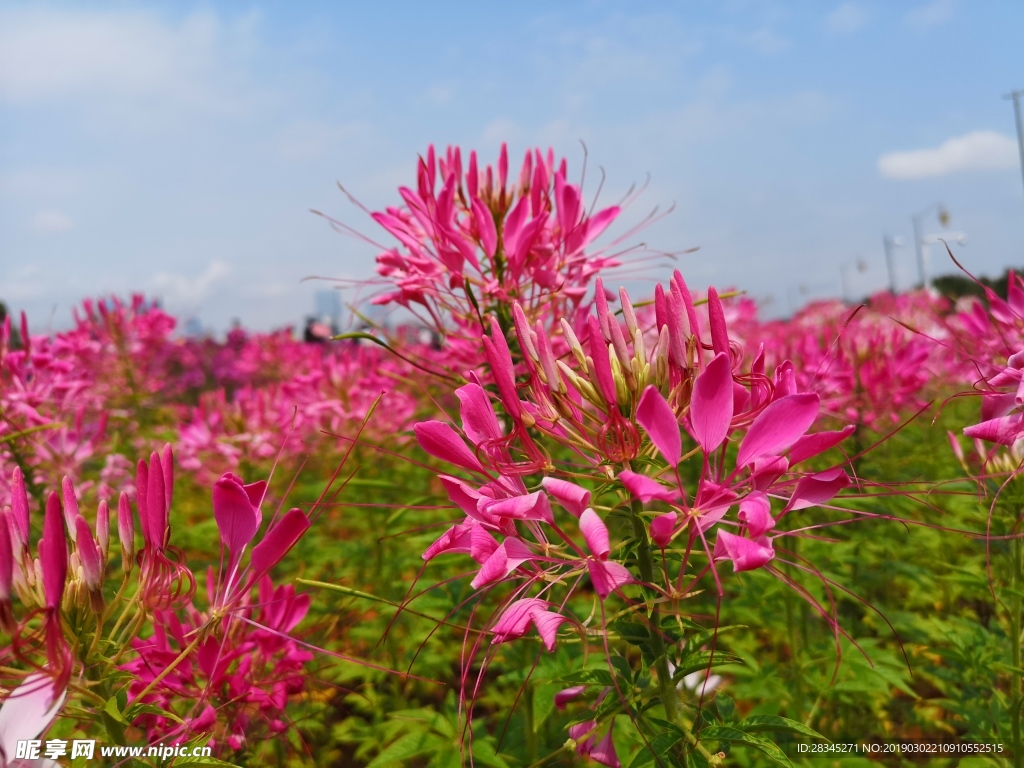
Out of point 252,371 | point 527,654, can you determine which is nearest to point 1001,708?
point 527,654

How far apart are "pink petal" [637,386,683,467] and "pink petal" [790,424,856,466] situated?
197 mm

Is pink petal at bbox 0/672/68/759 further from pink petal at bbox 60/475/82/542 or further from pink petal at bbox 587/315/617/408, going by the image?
pink petal at bbox 587/315/617/408

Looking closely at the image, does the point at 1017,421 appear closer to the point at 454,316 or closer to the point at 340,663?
the point at 454,316

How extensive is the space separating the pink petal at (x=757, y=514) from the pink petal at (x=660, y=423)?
0.36ft

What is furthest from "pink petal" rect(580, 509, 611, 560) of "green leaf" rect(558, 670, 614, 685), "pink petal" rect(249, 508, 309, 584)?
"pink petal" rect(249, 508, 309, 584)

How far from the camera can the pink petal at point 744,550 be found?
0.81 meters

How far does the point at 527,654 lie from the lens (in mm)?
2088

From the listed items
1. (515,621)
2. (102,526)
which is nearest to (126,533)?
(102,526)

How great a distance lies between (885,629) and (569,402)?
2.28m

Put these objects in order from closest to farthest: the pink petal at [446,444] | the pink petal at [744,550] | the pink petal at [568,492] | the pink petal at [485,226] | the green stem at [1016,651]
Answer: the pink petal at [744,550]
the pink petal at [568,492]
the pink petal at [446,444]
the green stem at [1016,651]
the pink petal at [485,226]

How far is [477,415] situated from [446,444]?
0.08 meters

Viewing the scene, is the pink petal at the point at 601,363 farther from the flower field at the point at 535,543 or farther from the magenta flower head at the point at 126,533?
the magenta flower head at the point at 126,533

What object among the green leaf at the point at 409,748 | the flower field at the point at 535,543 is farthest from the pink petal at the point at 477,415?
the green leaf at the point at 409,748

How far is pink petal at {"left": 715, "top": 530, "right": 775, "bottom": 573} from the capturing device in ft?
2.65
